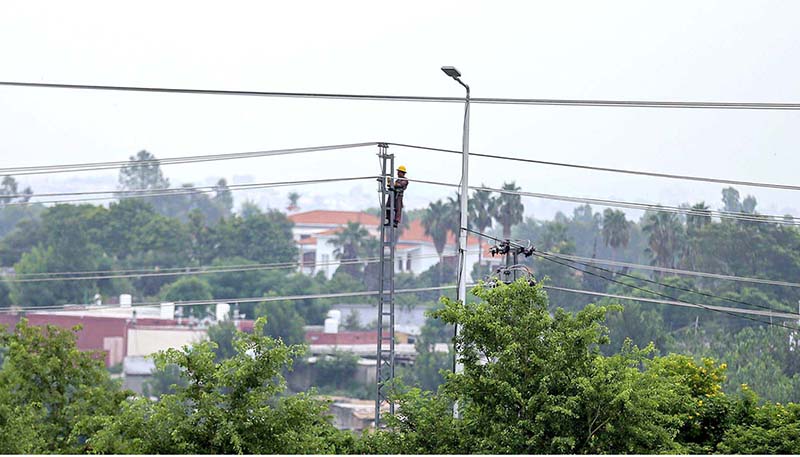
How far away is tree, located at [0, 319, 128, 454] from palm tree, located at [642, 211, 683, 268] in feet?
287

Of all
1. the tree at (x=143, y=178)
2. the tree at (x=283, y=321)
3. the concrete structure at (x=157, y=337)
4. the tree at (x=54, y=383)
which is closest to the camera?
the tree at (x=54, y=383)

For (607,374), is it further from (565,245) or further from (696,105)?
(565,245)

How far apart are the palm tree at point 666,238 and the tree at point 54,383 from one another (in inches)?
3440

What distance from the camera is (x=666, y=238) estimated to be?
10944 centimetres

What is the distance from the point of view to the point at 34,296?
4562 inches

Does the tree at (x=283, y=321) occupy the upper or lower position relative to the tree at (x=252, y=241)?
lower

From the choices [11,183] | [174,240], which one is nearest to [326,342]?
[174,240]

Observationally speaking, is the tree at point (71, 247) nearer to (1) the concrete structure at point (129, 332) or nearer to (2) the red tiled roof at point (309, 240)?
(1) the concrete structure at point (129, 332)

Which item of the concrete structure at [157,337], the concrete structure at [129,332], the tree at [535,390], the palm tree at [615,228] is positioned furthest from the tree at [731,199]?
the tree at [535,390]

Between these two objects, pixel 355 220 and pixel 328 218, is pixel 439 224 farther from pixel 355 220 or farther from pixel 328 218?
pixel 328 218

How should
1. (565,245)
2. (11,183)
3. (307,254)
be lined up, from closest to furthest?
1. (565,245)
2. (307,254)
3. (11,183)

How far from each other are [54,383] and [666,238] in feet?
294

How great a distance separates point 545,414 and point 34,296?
107 m

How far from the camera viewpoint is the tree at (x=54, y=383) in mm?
26078
